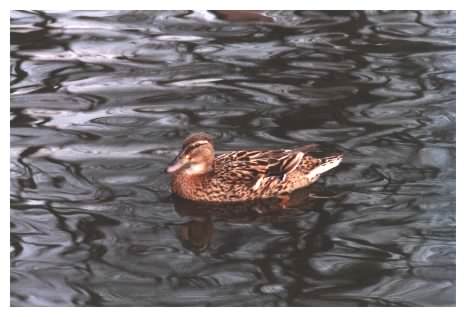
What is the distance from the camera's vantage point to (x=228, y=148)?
32.7 ft

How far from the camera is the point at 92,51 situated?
1204 centimetres

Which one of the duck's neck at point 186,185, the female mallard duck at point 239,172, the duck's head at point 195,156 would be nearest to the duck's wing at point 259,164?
the female mallard duck at point 239,172

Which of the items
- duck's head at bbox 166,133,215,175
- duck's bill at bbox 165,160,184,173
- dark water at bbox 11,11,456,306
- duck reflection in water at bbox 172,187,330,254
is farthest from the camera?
duck's head at bbox 166,133,215,175

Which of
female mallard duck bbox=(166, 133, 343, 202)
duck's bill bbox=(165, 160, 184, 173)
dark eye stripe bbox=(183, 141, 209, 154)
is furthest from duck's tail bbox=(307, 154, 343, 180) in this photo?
duck's bill bbox=(165, 160, 184, 173)

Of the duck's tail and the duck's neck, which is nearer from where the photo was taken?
the duck's neck

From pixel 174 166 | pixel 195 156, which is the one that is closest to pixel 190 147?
pixel 195 156

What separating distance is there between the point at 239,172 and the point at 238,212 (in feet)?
1.29

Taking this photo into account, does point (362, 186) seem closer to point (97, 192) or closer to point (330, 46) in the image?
point (97, 192)

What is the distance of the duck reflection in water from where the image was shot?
8621 millimetres

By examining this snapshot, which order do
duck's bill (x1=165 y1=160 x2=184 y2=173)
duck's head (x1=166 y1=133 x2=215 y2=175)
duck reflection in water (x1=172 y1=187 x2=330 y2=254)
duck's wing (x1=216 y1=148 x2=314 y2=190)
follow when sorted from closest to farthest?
duck reflection in water (x1=172 y1=187 x2=330 y2=254)
duck's bill (x1=165 y1=160 x2=184 y2=173)
duck's head (x1=166 y1=133 x2=215 y2=175)
duck's wing (x1=216 y1=148 x2=314 y2=190)

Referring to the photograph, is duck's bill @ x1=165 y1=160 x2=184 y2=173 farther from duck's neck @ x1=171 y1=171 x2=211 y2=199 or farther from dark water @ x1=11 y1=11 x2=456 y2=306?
dark water @ x1=11 y1=11 x2=456 y2=306

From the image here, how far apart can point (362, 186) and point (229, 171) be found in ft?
3.52

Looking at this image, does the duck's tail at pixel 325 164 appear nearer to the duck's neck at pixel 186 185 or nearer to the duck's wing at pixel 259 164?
the duck's wing at pixel 259 164

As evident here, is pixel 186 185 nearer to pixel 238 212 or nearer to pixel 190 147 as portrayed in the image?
pixel 190 147
